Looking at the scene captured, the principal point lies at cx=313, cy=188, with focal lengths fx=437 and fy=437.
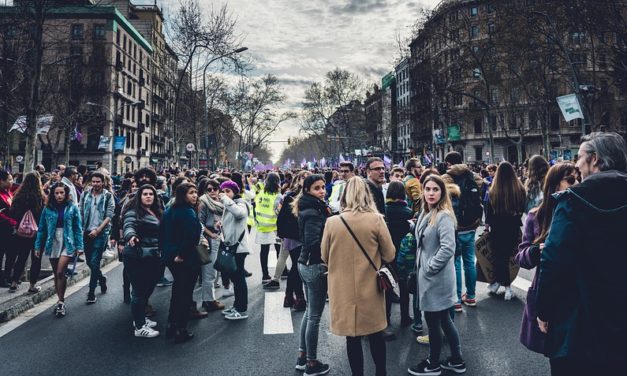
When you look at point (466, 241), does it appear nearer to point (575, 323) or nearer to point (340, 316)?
point (340, 316)

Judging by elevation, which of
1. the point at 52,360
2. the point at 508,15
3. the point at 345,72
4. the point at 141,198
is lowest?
the point at 52,360

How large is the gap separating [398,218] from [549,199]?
2141 mm

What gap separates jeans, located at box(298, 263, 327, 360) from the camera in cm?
402

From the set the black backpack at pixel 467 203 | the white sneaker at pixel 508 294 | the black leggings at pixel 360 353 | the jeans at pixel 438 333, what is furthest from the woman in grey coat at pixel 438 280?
the white sneaker at pixel 508 294

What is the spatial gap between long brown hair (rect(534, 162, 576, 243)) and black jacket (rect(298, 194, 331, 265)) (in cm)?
179

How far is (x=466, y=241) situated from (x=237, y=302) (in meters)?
3.26

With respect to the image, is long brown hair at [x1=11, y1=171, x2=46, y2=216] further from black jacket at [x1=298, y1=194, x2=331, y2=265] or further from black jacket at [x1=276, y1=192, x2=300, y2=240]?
black jacket at [x1=298, y1=194, x2=331, y2=265]

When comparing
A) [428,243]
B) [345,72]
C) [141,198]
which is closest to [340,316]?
[428,243]

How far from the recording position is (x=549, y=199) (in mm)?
3256

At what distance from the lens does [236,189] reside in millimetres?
6551

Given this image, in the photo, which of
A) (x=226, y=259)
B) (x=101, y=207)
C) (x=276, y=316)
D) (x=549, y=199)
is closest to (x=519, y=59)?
(x=276, y=316)

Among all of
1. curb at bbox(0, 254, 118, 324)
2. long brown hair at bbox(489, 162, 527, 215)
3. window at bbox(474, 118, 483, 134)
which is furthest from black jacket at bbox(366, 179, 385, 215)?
window at bbox(474, 118, 483, 134)

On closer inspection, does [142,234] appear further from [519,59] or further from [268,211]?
[519,59]

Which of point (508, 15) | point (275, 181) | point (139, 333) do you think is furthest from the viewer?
point (508, 15)
